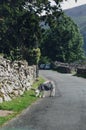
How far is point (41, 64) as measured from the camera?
412 feet

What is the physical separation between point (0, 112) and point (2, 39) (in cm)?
1564

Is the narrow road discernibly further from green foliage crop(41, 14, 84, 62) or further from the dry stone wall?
green foliage crop(41, 14, 84, 62)

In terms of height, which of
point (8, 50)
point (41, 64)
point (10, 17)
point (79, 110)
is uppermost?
point (10, 17)

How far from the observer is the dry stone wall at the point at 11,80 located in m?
25.1

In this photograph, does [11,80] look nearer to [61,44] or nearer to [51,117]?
[51,117]

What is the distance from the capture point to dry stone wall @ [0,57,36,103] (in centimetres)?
2513

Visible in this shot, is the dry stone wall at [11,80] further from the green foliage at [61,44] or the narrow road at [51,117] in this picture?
the green foliage at [61,44]

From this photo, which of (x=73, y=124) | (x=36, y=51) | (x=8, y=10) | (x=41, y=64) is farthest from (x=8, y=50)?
(x=41, y=64)

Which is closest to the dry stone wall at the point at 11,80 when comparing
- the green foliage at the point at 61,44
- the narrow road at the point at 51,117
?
the narrow road at the point at 51,117

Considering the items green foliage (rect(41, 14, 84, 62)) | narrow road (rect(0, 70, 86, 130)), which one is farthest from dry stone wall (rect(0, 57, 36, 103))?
green foliage (rect(41, 14, 84, 62))

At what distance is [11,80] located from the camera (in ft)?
91.5

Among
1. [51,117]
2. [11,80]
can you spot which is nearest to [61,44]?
[11,80]

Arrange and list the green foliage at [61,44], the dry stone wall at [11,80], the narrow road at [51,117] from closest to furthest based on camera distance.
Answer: the narrow road at [51,117] → the dry stone wall at [11,80] → the green foliage at [61,44]

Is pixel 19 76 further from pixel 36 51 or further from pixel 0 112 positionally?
pixel 36 51
